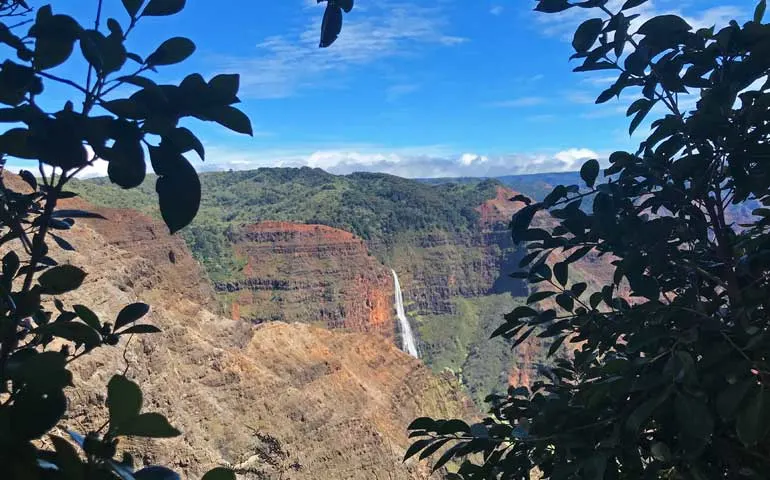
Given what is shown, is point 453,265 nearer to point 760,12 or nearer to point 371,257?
point 371,257

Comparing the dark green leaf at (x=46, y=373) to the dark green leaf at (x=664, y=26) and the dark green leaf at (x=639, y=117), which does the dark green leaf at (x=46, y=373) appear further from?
the dark green leaf at (x=639, y=117)

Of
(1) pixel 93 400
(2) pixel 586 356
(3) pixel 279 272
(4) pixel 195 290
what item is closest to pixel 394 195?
(3) pixel 279 272

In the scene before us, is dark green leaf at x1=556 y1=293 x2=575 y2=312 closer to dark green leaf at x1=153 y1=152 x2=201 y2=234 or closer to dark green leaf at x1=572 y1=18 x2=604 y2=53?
dark green leaf at x1=572 y1=18 x2=604 y2=53

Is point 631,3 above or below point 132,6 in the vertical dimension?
above

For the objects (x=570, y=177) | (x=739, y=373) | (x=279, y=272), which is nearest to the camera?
(x=739, y=373)

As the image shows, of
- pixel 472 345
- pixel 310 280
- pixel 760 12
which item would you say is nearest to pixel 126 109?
pixel 760 12

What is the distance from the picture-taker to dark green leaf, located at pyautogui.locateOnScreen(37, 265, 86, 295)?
3.26 feet

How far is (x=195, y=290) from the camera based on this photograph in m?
35.1

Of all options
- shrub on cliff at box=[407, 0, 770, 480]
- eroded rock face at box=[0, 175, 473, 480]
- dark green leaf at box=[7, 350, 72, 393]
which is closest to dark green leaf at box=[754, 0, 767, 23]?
shrub on cliff at box=[407, 0, 770, 480]

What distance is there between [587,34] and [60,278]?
1940mm

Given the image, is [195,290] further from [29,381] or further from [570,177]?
[570,177]

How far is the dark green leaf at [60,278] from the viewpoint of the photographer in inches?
39.1

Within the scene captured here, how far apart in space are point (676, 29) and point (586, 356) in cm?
129

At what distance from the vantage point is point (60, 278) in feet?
3.30
